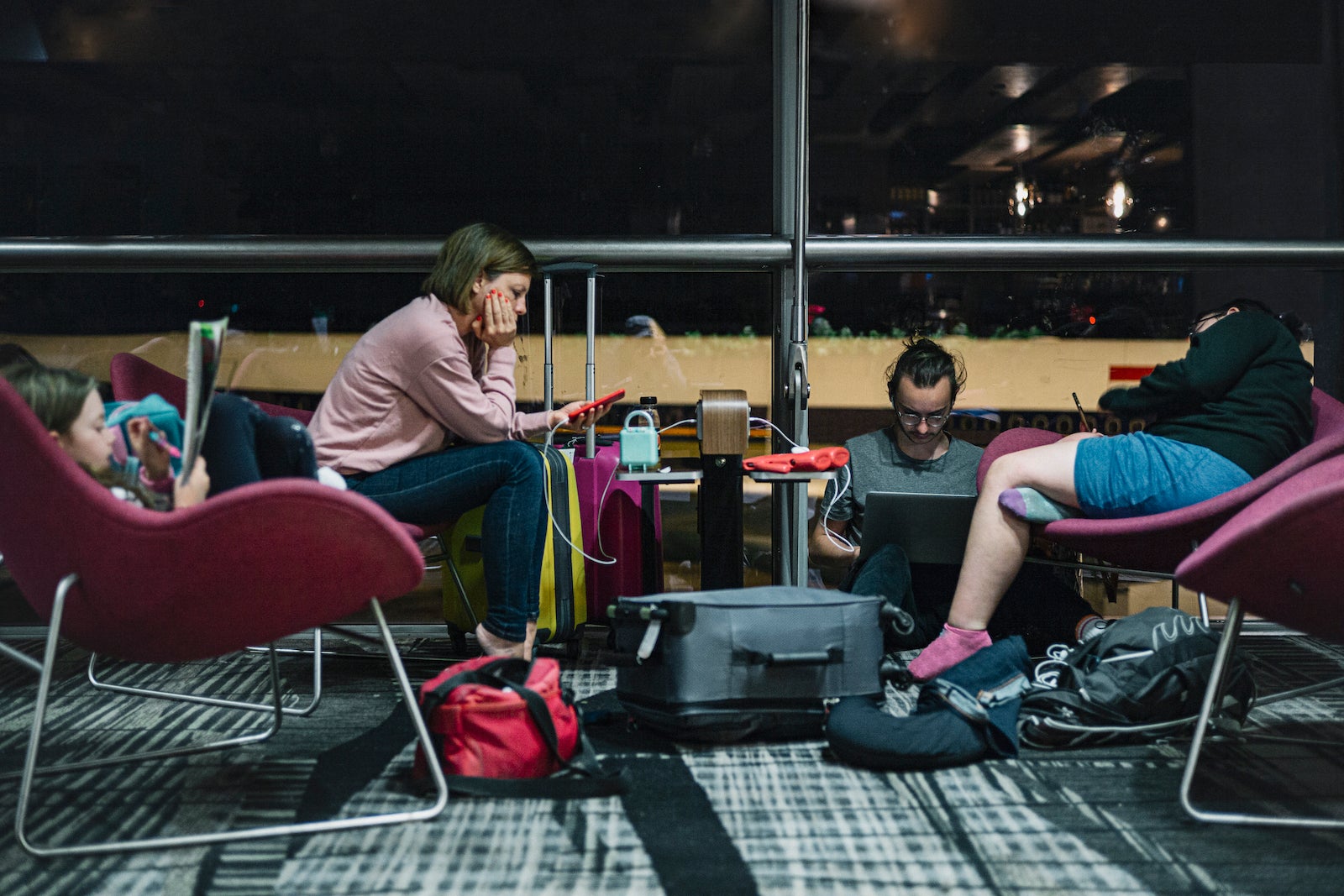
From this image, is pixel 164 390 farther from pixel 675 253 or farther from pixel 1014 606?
pixel 1014 606

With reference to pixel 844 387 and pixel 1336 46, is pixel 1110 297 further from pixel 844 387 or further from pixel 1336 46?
pixel 1336 46

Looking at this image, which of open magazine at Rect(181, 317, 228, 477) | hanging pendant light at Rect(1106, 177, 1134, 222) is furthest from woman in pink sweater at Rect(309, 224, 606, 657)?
hanging pendant light at Rect(1106, 177, 1134, 222)

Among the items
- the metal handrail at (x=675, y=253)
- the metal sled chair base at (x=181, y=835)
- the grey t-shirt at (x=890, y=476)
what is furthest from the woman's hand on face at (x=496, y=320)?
the metal sled chair base at (x=181, y=835)

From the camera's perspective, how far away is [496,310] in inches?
106

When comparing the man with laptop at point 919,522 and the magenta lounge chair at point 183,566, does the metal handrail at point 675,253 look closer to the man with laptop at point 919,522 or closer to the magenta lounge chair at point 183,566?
the man with laptop at point 919,522

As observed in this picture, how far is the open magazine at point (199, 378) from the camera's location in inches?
64.8

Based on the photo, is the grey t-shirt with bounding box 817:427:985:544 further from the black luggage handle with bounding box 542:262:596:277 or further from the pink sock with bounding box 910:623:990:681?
the black luggage handle with bounding box 542:262:596:277

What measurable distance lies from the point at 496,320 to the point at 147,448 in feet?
3.52

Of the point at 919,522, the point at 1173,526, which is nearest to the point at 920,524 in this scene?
the point at 919,522

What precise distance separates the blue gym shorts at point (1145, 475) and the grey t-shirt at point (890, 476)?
0.45m

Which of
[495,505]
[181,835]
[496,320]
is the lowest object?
[181,835]

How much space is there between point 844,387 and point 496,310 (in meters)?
1.42

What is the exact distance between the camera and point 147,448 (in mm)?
1785

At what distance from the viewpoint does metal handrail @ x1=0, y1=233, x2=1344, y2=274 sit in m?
3.22
